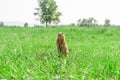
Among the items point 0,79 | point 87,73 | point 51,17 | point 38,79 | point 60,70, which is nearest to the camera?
point 38,79

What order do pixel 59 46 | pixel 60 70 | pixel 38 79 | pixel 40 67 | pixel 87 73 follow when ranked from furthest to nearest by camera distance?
pixel 59 46, pixel 40 67, pixel 60 70, pixel 87 73, pixel 38 79

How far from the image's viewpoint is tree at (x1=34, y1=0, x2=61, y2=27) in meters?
56.3

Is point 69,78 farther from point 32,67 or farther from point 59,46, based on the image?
point 59,46

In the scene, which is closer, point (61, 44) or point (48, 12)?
point (61, 44)

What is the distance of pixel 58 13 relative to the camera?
58531 mm

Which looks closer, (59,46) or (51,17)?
(59,46)

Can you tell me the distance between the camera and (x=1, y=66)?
401 centimetres

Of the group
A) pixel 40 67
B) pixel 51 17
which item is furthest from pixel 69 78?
pixel 51 17

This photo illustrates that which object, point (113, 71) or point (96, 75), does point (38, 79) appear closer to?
point (96, 75)

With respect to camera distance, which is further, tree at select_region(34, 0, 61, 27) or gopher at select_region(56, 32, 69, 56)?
tree at select_region(34, 0, 61, 27)

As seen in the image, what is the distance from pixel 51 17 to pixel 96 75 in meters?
53.3

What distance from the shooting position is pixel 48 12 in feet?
188

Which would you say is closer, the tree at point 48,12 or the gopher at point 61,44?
the gopher at point 61,44

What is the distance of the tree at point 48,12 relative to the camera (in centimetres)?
5634
